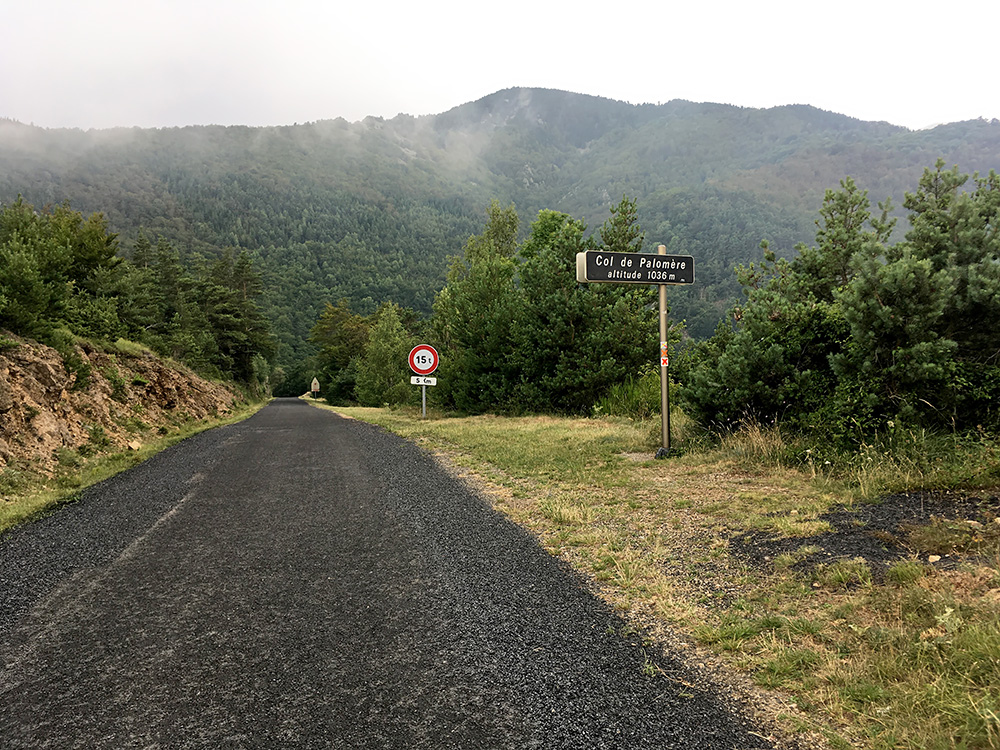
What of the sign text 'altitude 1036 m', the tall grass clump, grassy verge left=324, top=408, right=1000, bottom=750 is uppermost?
the sign text 'altitude 1036 m'

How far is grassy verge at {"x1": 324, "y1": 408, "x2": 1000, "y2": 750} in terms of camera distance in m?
2.42

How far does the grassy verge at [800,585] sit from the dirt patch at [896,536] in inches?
1.6

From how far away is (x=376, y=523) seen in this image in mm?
5988

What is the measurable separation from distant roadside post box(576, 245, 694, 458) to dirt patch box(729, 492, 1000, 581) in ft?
14.4

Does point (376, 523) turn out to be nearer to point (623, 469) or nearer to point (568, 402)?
point (623, 469)

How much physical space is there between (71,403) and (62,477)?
4935mm

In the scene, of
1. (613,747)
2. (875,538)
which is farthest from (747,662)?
(875,538)

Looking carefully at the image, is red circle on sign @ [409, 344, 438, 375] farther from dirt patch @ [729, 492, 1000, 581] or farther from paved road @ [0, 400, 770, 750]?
dirt patch @ [729, 492, 1000, 581]

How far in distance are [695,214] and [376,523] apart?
17898cm

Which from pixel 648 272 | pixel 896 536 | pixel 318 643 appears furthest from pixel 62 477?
pixel 896 536

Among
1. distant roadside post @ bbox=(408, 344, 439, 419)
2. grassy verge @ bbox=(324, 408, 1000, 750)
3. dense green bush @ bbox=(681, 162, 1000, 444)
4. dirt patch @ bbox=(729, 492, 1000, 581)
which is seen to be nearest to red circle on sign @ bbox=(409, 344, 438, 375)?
distant roadside post @ bbox=(408, 344, 439, 419)

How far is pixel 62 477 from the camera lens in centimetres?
916

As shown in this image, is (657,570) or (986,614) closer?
(986,614)

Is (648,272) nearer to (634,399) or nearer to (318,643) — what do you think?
(634,399)
